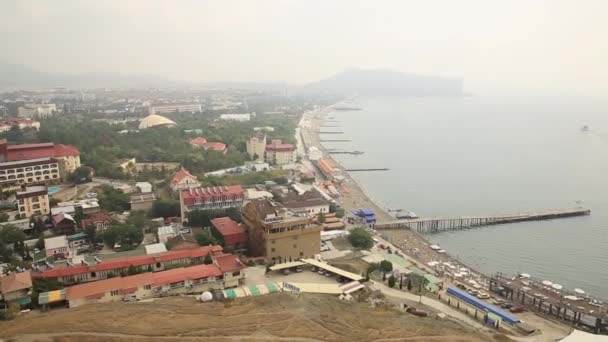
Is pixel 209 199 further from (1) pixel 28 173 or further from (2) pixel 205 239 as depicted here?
(1) pixel 28 173

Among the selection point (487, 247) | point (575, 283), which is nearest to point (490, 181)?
point (487, 247)

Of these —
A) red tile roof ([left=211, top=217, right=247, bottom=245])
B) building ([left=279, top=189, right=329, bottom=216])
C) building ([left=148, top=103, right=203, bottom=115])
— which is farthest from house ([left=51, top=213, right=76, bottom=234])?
building ([left=148, top=103, right=203, bottom=115])

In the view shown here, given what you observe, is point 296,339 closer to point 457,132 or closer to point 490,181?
point 490,181

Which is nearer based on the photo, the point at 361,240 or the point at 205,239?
the point at 205,239

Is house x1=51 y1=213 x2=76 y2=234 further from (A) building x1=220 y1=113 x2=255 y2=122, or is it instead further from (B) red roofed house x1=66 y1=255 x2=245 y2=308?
(A) building x1=220 y1=113 x2=255 y2=122

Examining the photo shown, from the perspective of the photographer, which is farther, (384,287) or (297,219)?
(297,219)

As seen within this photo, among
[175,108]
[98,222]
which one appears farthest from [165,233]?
[175,108]
